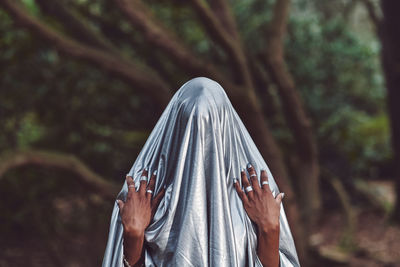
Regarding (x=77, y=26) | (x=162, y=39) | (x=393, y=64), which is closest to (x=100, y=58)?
(x=162, y=39)

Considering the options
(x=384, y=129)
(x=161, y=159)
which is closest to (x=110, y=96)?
(x=161, y=159)

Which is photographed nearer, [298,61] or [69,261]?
[69,261]

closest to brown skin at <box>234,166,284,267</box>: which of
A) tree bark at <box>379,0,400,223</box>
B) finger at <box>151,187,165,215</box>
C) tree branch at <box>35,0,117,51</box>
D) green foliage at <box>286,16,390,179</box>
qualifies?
finger at <box>151,187,165,215</box>

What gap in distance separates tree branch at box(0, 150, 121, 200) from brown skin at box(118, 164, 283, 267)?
2721 mm

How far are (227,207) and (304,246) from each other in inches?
173

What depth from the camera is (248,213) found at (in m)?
2.20

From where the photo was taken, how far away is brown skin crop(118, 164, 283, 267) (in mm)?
2150

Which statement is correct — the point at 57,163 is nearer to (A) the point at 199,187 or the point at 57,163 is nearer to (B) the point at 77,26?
(B) the point at 77,26

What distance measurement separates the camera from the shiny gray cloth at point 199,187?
6.91ft

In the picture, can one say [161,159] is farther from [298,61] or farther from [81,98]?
[298,61]

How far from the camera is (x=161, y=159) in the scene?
7.31 ft

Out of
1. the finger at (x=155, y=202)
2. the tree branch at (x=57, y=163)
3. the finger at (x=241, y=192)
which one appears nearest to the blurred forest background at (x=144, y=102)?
the tree branch at (x=57, y=163)

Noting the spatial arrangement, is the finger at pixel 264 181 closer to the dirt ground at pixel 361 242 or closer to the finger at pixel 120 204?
the finger at pixel 120 204

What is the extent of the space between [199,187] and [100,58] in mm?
3384
